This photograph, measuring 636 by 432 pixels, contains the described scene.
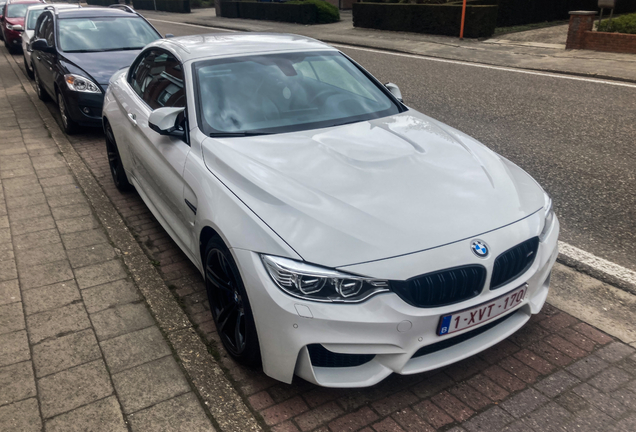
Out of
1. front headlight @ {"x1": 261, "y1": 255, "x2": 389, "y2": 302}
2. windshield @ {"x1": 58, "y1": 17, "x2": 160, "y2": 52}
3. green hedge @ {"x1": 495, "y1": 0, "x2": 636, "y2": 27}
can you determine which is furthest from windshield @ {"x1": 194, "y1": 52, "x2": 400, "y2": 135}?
green hedge @ {"x1": 495, "y1": 0, "x2": 636, "y2": 27}

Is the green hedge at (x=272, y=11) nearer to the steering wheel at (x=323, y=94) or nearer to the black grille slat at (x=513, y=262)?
the steering wheel at (x=323, y=94)

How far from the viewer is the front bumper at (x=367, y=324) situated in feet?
8.27

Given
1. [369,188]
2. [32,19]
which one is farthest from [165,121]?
[32,19]

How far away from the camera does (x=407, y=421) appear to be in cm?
272

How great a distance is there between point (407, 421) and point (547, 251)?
Answer: 1.19 meters

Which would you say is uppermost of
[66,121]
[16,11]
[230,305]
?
[16,11]

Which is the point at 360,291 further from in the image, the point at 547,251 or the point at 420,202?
the point at 547,251

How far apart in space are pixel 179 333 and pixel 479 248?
1.90 m

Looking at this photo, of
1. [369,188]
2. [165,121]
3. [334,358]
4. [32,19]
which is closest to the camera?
[334,358]

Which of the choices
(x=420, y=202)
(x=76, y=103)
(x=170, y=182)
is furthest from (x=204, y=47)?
(x=76, y=103)

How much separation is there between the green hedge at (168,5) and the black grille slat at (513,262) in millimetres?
38753

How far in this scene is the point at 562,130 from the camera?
752 centimetres

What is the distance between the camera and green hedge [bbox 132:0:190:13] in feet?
124

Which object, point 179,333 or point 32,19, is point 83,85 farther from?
point 32,19
